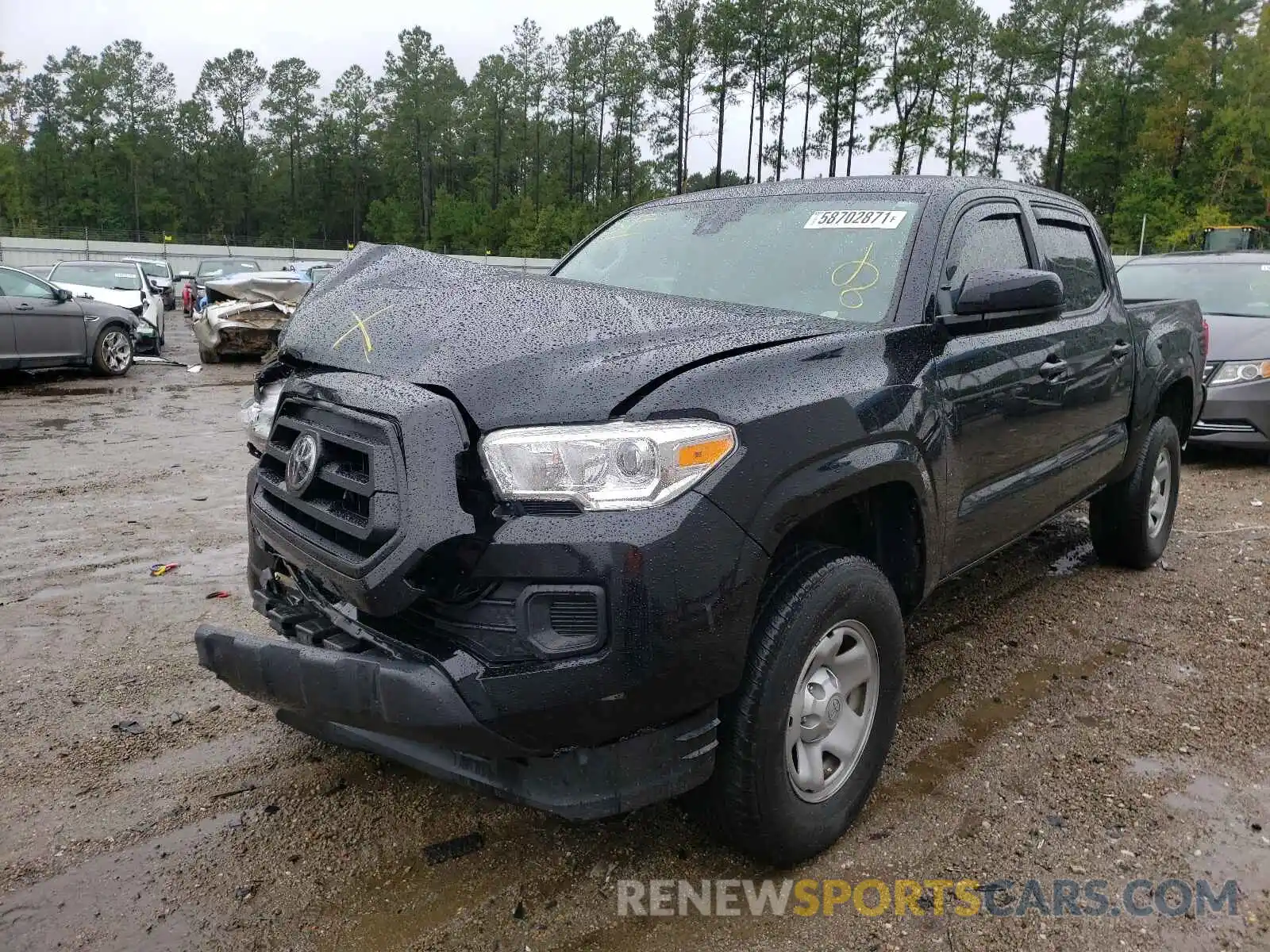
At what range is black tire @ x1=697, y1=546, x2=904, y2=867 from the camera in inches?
Answer: 89.6

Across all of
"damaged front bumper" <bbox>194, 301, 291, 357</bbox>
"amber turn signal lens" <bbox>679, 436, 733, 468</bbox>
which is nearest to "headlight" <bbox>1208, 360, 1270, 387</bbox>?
"amber turn signal lens" <bbox>679, 436, 733, 468</bbox>

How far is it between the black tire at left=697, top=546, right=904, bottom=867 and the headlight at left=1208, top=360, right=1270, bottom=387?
639 cm

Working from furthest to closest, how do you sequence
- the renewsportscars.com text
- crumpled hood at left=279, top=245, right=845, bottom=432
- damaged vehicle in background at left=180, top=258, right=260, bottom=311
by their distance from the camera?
damaged vehicle in background at left=180, top=258, right=260, bottom=311, the renewsportscars.com text, crumpled hood at left=279, top=245, right=845, bottom=432

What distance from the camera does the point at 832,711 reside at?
8.31 feet

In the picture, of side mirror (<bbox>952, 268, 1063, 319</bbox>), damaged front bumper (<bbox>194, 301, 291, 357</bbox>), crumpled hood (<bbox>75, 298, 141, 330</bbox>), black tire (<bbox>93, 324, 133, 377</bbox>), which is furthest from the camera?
damaged front bumper (<bbox>194, 301, 291, 357</bbox>)

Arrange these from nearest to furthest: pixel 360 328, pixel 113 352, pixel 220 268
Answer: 1. pixel 360 328
2. pixel 113 352
3. pixel 220 268

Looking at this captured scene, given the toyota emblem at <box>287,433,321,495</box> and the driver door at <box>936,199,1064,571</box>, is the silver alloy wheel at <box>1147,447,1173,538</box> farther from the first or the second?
the toyota emblem at <box>287,433,321,495</box>

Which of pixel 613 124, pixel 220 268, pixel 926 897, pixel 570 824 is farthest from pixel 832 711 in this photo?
pixel 613 124

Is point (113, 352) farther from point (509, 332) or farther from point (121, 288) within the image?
point (509, 332)

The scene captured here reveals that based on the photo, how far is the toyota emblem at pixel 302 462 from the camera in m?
2.34

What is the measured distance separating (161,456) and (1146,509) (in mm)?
7395

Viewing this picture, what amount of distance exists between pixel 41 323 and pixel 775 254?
39.4 feet

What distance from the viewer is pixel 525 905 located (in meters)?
2.42

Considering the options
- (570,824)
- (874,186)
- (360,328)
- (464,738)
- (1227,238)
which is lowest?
(570,824)
